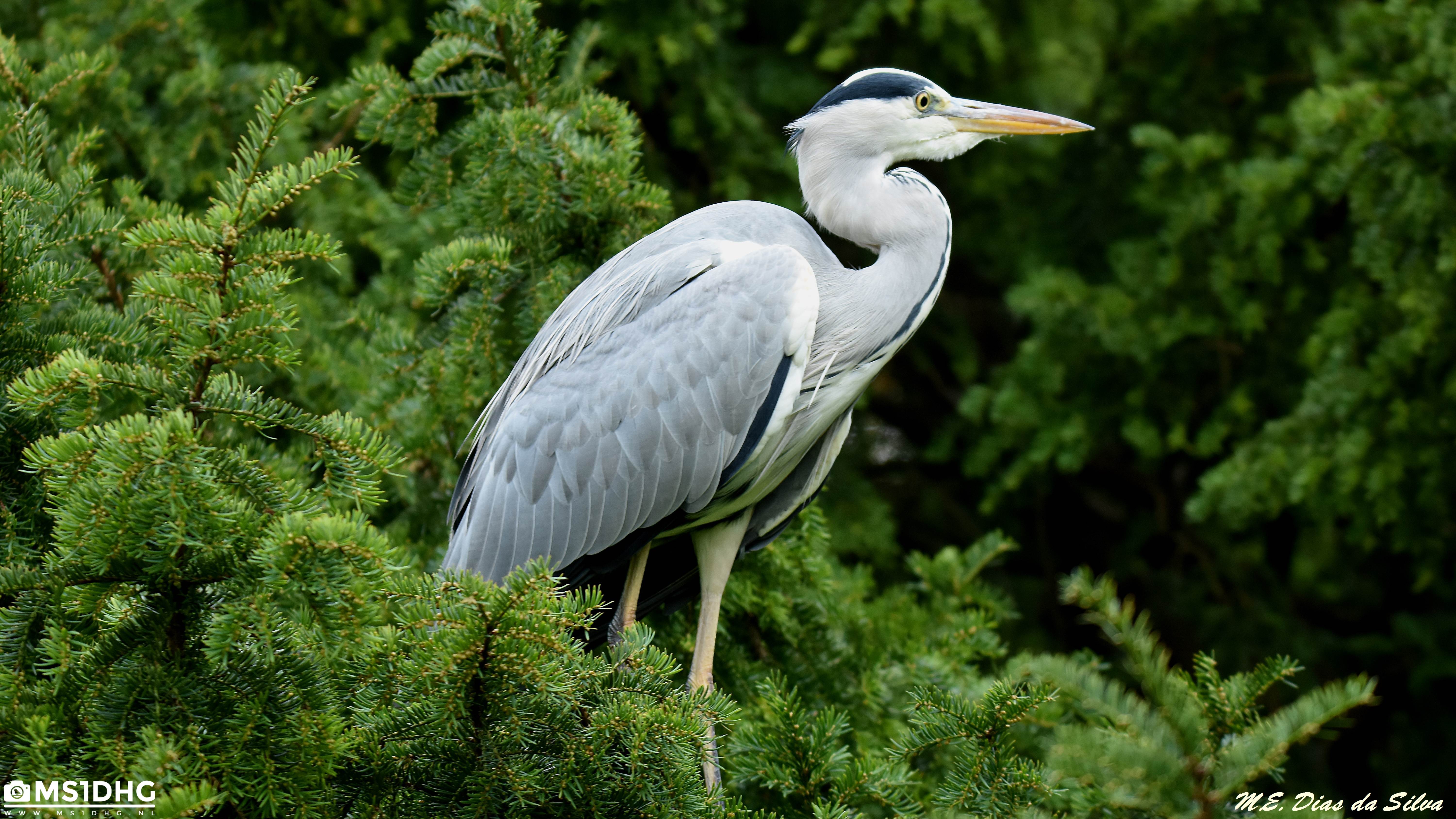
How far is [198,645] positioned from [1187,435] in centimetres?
452

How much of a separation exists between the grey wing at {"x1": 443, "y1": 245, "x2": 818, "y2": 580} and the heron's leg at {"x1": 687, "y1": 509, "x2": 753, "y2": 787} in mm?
226

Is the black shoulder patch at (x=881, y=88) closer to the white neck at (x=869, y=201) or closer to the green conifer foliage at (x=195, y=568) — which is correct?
the white neck at (x=869, y=201)

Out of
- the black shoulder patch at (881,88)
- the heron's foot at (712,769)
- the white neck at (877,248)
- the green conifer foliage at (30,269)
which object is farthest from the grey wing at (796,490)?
the green conifer foliage at (30,269)

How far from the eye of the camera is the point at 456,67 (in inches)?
171

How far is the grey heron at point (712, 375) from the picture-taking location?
8.87ft

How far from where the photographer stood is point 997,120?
3141 mm

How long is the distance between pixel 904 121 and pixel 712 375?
96cm

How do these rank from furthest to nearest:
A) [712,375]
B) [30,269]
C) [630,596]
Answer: [630,596]
[712,375]
[30,269]

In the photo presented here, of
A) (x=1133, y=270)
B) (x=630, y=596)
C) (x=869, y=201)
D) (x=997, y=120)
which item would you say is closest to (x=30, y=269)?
(x=630, y=596)

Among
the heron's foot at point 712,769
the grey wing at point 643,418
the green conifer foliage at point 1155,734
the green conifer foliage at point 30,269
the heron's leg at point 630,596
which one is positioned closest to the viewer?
the green conifer foliage at point 1155,734

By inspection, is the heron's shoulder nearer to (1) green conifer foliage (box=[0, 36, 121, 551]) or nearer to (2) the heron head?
(2) the heron head

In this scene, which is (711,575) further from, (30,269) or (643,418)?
(30,269)

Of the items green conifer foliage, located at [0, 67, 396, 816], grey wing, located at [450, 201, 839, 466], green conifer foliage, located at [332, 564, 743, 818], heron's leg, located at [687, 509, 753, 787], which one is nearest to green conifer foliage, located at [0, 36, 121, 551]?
green conifer foliage, located at [0, 67, 396, 816]

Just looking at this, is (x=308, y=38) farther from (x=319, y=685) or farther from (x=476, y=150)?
(x=319, y=685)
